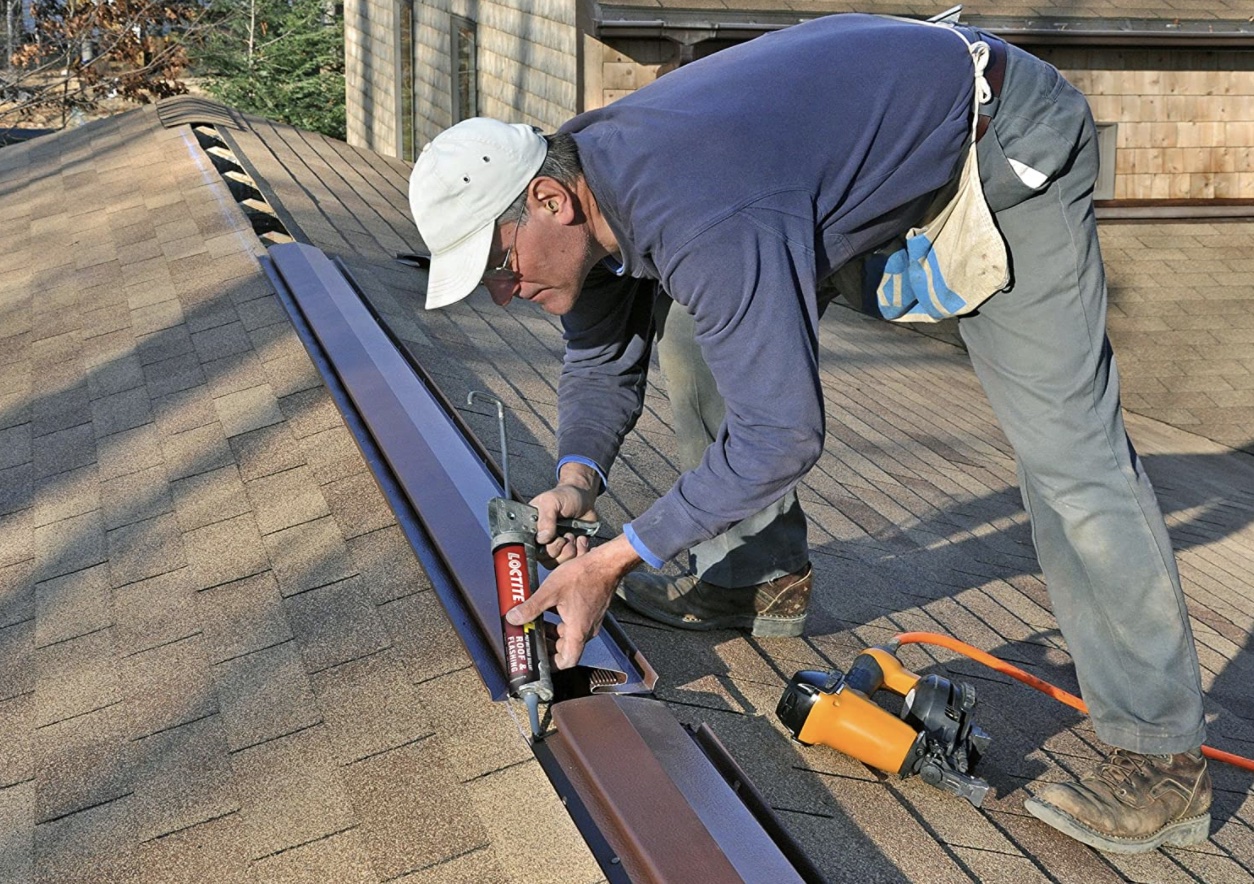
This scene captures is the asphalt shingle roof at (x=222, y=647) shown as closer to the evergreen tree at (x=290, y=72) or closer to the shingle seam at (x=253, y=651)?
the shingle seam at (x=253, y=651)

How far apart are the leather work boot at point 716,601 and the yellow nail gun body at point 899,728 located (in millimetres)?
452

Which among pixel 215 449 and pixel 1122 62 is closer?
pixel 215 449

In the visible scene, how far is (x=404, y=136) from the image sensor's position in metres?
17.1

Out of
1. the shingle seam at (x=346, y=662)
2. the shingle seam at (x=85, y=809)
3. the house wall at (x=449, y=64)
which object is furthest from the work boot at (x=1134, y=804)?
the house wall at (x=449, y=64)

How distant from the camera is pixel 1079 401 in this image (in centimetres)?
256

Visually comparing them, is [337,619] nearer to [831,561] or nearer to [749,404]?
[749,404]

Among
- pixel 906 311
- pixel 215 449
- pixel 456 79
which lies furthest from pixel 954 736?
pixel 456 79

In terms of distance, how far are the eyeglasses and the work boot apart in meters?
A: 1.48

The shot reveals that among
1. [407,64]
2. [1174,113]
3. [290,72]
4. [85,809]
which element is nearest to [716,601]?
[85,809]

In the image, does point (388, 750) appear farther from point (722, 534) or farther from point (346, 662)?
point (722, 534)

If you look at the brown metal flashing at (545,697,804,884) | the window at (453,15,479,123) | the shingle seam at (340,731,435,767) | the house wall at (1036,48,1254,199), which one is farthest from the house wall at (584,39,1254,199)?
the shingle seam at (340,731,435,767)

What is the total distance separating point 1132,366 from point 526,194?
8456 mm

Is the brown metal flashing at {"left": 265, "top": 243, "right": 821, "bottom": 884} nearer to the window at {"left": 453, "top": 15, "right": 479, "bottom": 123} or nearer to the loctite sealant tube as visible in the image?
the loctite sealant tube

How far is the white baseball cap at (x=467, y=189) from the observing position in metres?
2.27
